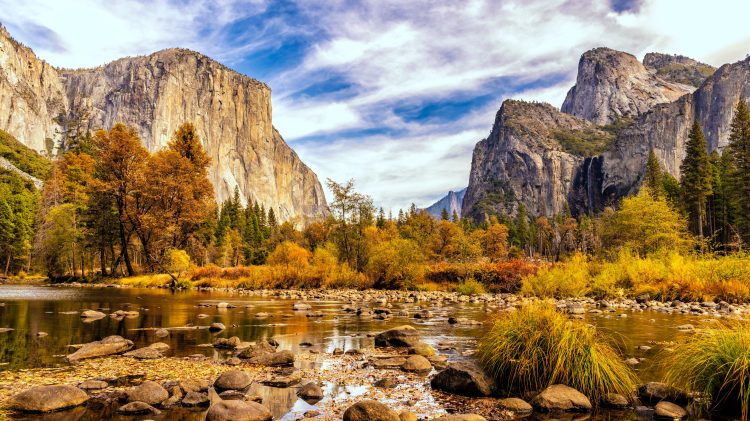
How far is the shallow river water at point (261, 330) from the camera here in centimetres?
910

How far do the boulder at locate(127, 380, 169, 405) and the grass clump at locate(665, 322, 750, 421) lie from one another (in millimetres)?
6965

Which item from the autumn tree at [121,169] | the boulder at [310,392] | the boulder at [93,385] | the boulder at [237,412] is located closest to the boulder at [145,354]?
the boulder at [93,385]

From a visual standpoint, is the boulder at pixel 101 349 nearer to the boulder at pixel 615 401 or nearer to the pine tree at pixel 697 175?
the boulder at pixel 615 401

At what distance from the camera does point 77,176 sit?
51.8m

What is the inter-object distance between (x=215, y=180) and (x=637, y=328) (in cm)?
18984

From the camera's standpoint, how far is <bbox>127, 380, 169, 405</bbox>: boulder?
6117 millimetres

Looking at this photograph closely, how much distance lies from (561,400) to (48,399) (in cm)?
654

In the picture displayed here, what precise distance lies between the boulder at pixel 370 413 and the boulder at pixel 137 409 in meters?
2.44

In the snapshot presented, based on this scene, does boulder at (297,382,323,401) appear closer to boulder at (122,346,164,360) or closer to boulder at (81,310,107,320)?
boulder at (122,346,164,360)

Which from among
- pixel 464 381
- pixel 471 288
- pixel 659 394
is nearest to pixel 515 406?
pixel 464 381

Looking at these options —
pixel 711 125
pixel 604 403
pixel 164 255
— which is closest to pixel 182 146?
pixel 164 255

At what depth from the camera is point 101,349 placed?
30.3 ft

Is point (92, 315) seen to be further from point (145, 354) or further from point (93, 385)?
point (93, 385)

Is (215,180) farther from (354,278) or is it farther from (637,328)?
(637,328)
